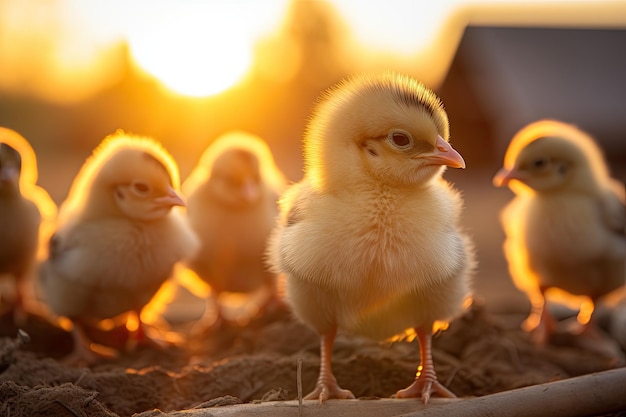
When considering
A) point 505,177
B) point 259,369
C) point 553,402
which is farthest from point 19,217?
point 553,402

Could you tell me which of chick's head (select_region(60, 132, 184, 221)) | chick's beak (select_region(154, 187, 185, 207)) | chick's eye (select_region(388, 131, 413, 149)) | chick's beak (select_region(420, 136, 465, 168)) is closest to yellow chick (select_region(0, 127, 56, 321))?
chick's head (select_region(60, 132, 184, 221))

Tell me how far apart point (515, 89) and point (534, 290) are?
1244cm

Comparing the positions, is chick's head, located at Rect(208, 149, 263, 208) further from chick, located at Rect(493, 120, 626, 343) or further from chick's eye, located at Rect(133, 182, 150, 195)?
chick, located at Rect(493, 120, 626, 343)

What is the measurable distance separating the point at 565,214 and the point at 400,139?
174 cm

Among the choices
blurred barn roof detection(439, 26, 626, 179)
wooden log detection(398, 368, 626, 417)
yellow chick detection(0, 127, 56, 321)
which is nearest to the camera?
wooden log detection(398, 368, 626, 417)

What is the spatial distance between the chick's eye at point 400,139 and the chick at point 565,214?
1447 millimetres

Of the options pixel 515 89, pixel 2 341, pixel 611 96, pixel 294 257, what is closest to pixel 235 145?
pixel 2 341

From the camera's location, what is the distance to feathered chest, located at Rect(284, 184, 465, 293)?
7.24 feet

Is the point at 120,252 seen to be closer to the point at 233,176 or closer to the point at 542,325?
the point at 233,176

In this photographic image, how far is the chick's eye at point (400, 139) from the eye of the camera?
2.26m

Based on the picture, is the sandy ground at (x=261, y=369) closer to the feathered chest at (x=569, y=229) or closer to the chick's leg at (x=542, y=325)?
the chick's leg at (x=542, y=325)

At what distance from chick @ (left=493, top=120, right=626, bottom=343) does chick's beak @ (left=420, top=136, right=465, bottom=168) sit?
1.42 m

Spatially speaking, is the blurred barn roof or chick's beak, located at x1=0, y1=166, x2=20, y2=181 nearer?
chick's beak, located at x1=0, y1=166, x2=20, y2=181

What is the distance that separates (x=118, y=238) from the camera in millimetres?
3252
